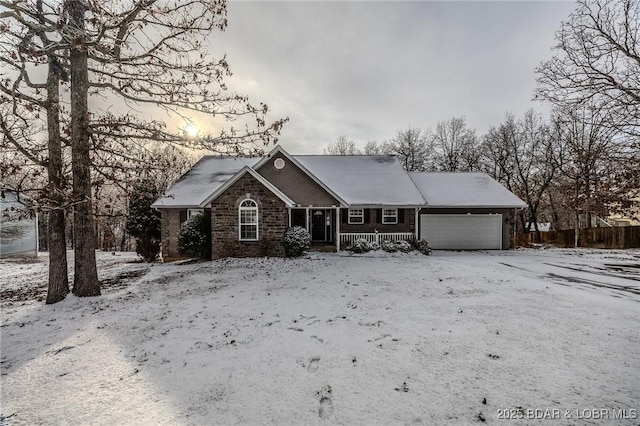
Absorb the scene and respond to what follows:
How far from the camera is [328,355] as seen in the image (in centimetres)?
458

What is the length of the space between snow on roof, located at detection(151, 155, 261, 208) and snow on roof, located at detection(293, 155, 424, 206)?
4751mm

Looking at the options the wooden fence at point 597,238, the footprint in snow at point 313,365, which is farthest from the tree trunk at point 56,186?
the wooden fence at point 597,238

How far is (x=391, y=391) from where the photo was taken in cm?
364

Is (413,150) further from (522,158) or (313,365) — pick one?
(313,365)

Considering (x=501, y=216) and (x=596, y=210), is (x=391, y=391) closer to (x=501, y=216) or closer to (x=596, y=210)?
(x=596, y=210)

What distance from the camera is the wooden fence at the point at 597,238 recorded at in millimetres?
22578

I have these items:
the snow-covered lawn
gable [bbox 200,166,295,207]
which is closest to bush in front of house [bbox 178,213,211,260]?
gable [bbox 200,166,295,207]

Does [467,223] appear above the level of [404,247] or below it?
above

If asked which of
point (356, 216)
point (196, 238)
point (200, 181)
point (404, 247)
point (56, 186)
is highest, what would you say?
point (200, 181)

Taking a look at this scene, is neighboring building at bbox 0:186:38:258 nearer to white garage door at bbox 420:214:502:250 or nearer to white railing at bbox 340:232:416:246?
white railing at bbox 340:232:416:246

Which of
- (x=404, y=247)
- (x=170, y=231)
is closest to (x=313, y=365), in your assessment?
(x=404, y=247)

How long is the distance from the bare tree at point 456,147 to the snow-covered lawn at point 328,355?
32.3 m

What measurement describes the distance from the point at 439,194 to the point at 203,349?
62.0ft

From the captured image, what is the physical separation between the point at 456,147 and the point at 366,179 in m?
23.8
